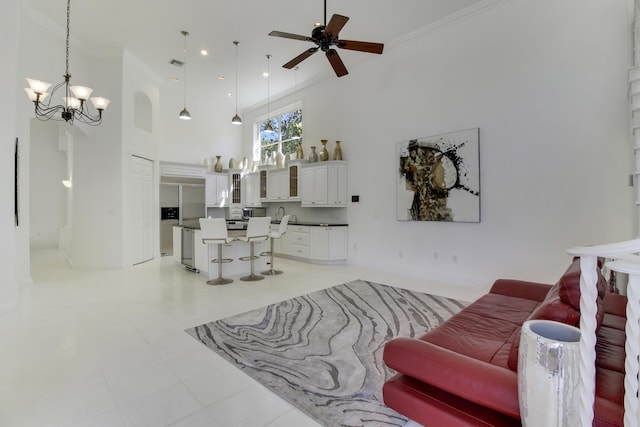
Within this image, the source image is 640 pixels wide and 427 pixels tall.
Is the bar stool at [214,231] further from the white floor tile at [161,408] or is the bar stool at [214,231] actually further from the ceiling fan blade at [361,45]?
the ceiling fan blade at [361,45]

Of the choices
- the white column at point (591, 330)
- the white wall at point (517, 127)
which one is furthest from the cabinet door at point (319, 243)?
the white column at point (591, 330)

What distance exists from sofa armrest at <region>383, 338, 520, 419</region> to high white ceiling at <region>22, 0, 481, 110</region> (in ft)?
15.4

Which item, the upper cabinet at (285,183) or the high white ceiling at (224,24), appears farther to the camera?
the upper cabinet at (285,183)

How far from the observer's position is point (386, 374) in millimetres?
2236

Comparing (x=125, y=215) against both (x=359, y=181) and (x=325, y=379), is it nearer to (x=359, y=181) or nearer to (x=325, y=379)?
(x=359, y=181)

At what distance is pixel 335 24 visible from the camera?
3023 mm

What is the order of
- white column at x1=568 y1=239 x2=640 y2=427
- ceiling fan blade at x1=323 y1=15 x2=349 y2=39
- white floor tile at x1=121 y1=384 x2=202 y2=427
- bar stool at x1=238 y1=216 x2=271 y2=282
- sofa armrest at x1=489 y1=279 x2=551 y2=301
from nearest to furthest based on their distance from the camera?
1. white column at x1=568 y1=239 x2=640 y2=427
2. white floor tile at x1=121 y1=384 x2=202 y2=427
3. sofa armrest at x1=489 y1=279 x2=551 y2=301
4. ceiling fan blade at x1=323 y1=15 x2=349 y2=39
5. bar stool at x1=238 y1=216 x2=271 y2=282

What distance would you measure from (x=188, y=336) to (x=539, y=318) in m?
2.84

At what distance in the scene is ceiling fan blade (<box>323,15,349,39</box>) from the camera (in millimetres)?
2895

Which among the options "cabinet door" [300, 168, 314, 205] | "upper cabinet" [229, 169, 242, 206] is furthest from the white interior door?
"cabinet door" [300, 168, 314, 205]

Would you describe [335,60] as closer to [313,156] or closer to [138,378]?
[313,156]

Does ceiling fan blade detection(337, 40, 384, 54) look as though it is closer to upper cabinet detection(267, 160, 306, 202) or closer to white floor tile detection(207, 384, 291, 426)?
white floor tile detection(207, 384, 291, 426)

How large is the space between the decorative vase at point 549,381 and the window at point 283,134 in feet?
22.4

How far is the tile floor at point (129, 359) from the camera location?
1.81m
